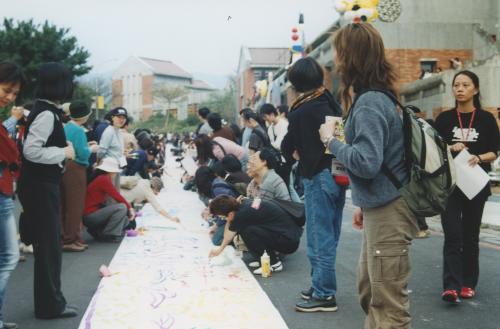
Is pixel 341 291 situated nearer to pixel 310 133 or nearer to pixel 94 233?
pixel 310 133

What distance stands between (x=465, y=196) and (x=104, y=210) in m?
4.79

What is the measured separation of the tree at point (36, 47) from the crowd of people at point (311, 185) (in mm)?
20485

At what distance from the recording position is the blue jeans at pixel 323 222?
14.4 ft

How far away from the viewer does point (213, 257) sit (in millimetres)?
6402

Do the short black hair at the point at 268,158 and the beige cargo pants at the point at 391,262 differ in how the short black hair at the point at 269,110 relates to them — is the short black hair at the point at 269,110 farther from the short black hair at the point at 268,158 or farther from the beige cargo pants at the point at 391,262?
the beige cargo pants at the point at 391,262

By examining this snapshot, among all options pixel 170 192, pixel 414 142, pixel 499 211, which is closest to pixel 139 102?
pixel 170 192

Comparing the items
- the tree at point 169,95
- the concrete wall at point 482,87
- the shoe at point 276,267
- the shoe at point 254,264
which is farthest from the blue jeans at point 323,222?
the tree at point 169,95

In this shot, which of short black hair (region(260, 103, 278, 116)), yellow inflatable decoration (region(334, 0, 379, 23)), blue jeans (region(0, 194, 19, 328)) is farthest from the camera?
yellow inflatable decoration (region(334, 0, 379, 23))

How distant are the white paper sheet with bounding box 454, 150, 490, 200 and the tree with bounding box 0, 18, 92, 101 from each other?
2437 cm

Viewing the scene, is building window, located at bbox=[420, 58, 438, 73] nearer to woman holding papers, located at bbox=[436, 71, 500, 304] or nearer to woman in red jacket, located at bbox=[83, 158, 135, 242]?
woman in red jacket, located at bbox=[83, 158, 135, 242]

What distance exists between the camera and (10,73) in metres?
3.86

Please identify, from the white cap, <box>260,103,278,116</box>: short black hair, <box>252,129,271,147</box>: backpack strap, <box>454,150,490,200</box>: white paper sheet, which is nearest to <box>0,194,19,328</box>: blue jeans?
<box>454,150,490,200</box>: white paper sheet

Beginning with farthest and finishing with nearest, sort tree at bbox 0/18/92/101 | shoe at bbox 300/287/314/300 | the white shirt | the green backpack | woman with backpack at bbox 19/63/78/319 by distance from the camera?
tree at bbox 0/18/92/101 < the white shirt < shoe at bbox 300/287/314/300 < woman with backpack at bbox 19/63/78/319 < the green backpack

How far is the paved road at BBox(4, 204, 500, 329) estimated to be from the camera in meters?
4.20
